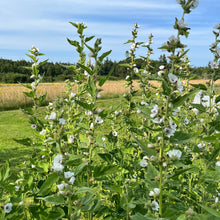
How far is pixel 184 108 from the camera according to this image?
4016 mm

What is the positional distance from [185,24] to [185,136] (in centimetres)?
59

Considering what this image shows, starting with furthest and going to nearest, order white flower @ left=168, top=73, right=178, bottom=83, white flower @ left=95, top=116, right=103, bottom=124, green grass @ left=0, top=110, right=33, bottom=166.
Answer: green grass @ left=0, top=110, right=33, bottom=166
white flower @ left=95, top=116, right=103, bottom=124
white flower @ left=168, top=73, right=178, bottom=83

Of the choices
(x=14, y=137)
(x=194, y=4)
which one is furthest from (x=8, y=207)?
(x=14, y=137)

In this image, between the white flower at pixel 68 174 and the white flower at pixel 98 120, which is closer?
the white flower at pixel 68 174

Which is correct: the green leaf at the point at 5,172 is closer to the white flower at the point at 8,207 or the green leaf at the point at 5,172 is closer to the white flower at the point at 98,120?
the white flower at the point at 8,207

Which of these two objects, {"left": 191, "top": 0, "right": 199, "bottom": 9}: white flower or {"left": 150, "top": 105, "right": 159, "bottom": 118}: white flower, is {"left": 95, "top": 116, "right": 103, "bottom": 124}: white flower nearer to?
{"left": 150, "top": 105, "right": 159, "bottom": 118}: white flower

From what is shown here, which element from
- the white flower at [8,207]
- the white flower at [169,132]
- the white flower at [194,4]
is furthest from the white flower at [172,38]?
the white flower at [8,207]

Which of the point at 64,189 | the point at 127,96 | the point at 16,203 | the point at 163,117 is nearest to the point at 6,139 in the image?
the point at 127,96

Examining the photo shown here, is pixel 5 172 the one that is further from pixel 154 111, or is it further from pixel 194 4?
pixel 194 4

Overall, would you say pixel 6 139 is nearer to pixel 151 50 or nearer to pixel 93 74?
pixel 151 50

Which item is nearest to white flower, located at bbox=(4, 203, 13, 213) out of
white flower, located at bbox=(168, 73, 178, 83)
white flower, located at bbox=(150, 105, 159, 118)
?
white flower, located at bbox=(150, 105, 159, 118)

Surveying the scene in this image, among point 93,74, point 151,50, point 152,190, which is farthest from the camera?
point 151,50

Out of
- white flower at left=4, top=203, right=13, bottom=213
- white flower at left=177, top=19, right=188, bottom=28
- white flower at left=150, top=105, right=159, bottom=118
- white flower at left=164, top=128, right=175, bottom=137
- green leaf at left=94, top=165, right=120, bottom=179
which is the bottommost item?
white flower at left=4, top=203, right=13, bottom=213

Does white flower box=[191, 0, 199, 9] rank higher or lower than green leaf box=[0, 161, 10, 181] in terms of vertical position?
higher
